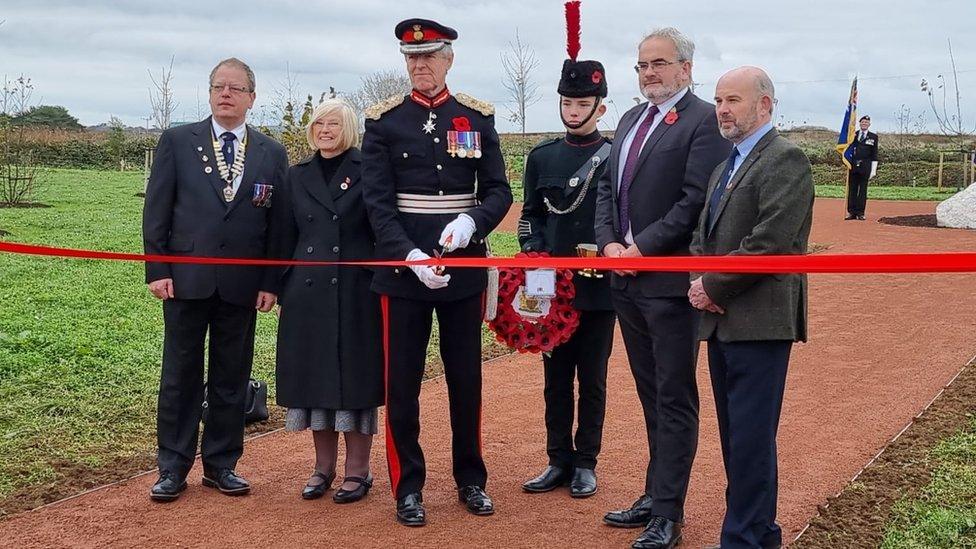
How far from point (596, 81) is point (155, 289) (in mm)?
2364

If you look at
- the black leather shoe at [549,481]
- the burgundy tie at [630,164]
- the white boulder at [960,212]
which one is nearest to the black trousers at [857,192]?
the white boulder at [960,212]

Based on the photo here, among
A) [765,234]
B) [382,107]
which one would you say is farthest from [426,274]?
[765,234]

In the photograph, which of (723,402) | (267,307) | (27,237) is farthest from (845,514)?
(27,237)

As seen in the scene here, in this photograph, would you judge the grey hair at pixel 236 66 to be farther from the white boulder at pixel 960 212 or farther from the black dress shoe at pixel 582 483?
the white boulder at pixel 960 212

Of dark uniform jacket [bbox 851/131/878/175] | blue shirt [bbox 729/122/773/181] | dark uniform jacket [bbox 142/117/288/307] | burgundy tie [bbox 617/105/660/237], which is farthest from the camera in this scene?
dark uniform jacket [bbox 851/131/878/175]

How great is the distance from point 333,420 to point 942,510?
2.89m

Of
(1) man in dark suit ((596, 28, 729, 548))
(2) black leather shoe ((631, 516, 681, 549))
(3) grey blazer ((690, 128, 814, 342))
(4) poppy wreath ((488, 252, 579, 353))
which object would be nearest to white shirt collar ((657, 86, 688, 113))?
(1) man in dark suit ((596, 28, 729, 548))

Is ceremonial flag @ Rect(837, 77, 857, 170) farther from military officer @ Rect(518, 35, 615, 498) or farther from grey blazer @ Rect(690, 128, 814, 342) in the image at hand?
grey blazer @ Rect(690, 128, 814, 342)

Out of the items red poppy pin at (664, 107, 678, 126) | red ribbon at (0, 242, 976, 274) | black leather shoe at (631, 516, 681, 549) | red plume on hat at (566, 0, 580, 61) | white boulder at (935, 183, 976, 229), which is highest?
red plume on hat at (566, 0, 580, 61)

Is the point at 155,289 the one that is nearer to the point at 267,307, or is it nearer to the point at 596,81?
the point at 267,307

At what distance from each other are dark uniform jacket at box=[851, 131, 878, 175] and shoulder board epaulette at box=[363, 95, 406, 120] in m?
18.6

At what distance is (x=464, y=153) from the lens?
4.96 metres

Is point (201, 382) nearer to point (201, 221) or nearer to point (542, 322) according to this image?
point (201, 221)

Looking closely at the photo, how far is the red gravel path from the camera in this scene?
470 cm
